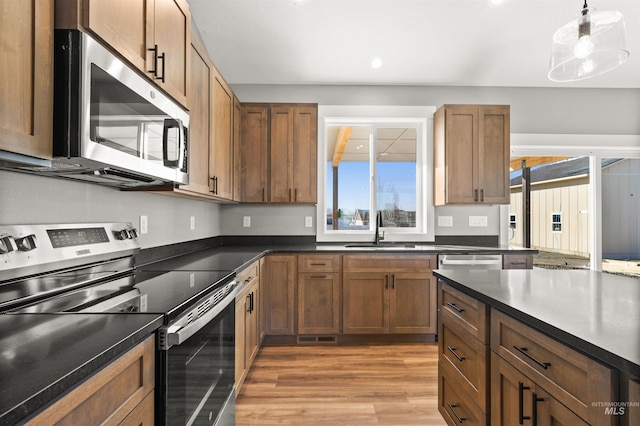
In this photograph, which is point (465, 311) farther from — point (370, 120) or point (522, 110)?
point (522, 110)

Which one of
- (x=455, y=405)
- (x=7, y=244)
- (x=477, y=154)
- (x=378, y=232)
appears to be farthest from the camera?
(x=378, y=232)

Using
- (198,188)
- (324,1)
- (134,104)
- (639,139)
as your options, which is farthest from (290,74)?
(639,139)

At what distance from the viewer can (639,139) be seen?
150 inches

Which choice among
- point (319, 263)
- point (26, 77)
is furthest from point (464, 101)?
point (26, 77)

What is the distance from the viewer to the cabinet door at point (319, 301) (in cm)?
313

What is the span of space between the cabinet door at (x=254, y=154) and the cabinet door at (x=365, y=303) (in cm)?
123

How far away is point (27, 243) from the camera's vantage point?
3.85 ft

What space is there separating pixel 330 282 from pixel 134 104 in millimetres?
2284

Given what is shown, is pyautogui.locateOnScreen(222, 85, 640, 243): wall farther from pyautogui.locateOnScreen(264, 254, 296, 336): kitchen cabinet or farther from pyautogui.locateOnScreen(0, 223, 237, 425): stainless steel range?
pyautogui.locateOnScreen(0, 223, 237, 425): stainless steel range

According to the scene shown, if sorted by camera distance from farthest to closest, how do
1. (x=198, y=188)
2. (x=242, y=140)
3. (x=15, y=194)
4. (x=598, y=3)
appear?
(x=242, y=140) < (x=598, y=3) < (x=198, y=188) < (x=15, y=194)

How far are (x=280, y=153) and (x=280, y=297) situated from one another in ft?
4.67

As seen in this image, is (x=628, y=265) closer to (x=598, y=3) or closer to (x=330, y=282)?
(x=598, y=3)

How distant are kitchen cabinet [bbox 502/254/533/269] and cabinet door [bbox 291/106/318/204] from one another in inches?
75.8

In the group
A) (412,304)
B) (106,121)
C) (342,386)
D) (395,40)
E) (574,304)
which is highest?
(395,40)
